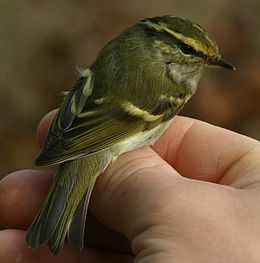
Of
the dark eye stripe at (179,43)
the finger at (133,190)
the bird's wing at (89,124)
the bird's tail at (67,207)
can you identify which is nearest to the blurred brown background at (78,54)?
the dark eye stripe at (179,43)

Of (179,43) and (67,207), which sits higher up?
(179,43)

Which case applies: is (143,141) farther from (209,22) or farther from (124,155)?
(209,22)

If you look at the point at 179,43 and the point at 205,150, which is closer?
the point at 205,150

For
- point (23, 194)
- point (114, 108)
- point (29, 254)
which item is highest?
point (114, 108)

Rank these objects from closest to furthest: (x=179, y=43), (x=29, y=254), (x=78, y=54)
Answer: (x=29, y=254) → (x=179, y=43) → (x=78, y=54)

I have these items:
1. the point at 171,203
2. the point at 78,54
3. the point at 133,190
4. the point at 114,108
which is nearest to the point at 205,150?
the point at 114,108

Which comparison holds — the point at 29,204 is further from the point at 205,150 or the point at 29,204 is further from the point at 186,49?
the point at 186,49

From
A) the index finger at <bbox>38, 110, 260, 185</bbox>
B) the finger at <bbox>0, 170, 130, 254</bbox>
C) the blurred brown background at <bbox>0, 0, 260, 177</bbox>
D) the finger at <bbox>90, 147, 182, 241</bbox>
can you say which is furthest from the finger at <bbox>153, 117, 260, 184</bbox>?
the blurred brown background at <bbox>0, 0, 260, 177</bbox>
